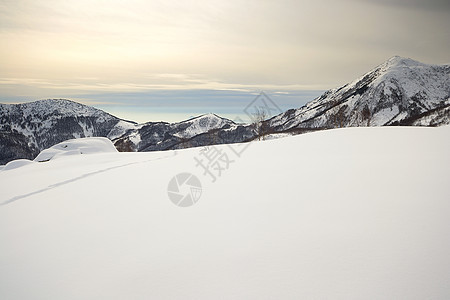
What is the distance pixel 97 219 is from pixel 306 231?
4732mm

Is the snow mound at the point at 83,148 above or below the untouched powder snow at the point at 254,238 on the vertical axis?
below

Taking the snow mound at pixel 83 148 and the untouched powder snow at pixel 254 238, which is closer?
the untouched powder snow at pixel 254 238

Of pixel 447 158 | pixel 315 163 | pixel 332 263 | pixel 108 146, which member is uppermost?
pixel 447 158

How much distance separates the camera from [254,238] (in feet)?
13.6

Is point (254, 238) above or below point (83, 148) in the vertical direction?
above

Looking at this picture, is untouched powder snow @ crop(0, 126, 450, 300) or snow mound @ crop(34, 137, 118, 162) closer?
untouched powder snow @ crop(0, 126, 450, 300)

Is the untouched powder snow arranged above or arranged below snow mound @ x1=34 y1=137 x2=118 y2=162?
above

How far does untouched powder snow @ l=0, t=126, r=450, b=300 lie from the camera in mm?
3107

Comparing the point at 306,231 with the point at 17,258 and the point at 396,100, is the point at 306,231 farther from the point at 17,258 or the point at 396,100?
the point at 396,100

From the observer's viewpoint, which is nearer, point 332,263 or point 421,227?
point 332,263

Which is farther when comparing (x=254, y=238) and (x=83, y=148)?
(x=83, y=148)

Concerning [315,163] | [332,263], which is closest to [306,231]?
[332,263]

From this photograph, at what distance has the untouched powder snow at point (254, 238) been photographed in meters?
3.11

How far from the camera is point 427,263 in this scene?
10.0ft
